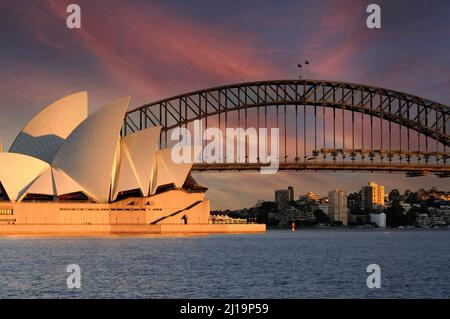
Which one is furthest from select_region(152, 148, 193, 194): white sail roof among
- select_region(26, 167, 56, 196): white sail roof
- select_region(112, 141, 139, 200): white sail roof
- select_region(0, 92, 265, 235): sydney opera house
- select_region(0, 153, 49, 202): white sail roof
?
select_region(0, 153, 49, 202): white sail roof

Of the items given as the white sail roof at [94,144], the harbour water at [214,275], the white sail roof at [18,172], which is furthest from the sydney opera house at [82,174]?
the harbour water at [214,275]

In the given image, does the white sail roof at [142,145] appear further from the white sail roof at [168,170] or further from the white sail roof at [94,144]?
the white sail roof at [168,170]

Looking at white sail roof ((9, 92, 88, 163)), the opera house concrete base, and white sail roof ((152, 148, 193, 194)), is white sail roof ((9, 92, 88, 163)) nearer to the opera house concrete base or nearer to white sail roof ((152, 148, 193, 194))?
the opera house concrete base

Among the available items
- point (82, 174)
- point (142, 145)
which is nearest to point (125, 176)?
point (142, 145)
